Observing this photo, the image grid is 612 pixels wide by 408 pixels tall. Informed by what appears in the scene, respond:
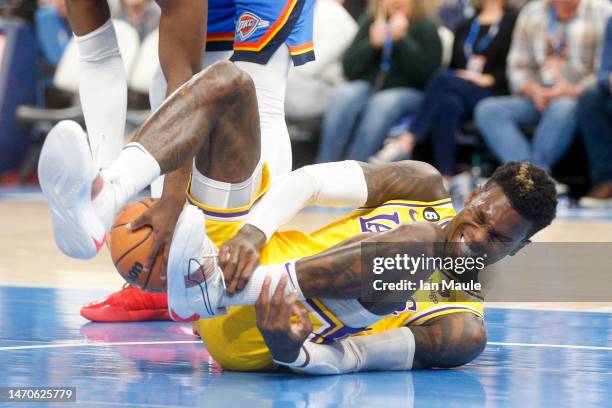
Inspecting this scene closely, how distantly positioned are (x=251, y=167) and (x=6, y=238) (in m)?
3.65

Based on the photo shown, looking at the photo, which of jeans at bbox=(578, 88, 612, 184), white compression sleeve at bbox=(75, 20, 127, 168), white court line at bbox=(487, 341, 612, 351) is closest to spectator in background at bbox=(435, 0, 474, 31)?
jeans at bbox=(578, 88, 612, 184)

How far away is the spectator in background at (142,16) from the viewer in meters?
9.99

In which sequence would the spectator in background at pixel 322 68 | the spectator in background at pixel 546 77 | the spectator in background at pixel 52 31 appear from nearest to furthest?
1. the spectator in background at pixel 546 77
2. the spectator in background at pixel 322 68
3. the spectator in background at pixel 52 31

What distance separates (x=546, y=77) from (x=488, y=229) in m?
5.45

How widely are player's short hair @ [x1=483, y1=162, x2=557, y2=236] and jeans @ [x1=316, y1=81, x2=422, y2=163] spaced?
5706 millimetres

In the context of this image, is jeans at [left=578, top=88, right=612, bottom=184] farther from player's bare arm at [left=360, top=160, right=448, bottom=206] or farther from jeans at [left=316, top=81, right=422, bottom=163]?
player's bare arm at [left=360, top=160, right=448, bottom=206]

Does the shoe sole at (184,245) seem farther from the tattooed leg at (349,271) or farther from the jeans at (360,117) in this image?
the jeans at (360,117)

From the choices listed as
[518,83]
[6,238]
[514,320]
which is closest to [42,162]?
[514,320]

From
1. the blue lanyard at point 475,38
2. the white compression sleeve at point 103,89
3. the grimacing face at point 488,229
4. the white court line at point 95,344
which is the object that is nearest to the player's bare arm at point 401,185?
the grimacing face at point 488,229

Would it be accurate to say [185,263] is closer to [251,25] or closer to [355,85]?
[251,25]

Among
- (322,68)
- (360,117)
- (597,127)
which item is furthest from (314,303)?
(322,68)

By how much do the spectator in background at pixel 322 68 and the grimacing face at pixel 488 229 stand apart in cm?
601

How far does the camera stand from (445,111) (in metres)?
8.52

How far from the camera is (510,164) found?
10.3 feet
